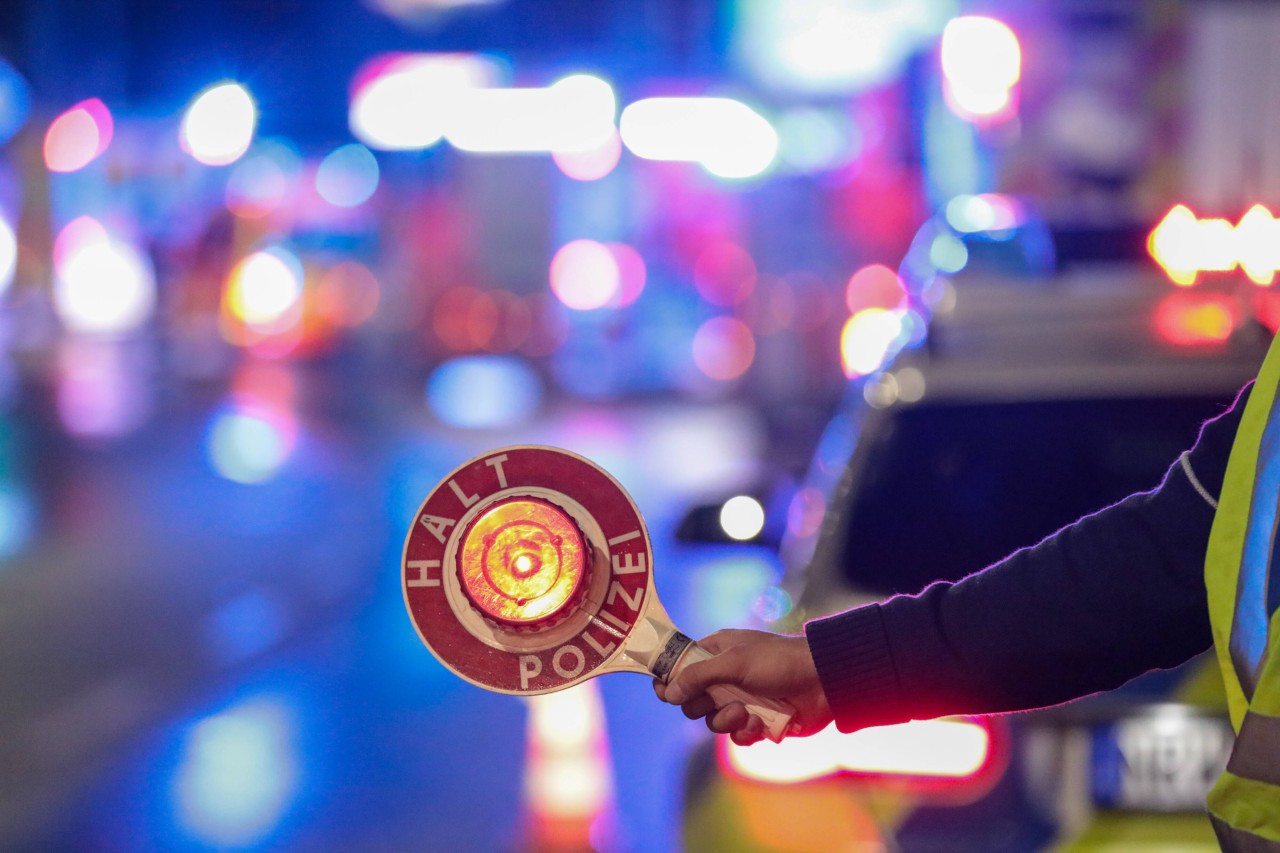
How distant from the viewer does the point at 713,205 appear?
94.1ft

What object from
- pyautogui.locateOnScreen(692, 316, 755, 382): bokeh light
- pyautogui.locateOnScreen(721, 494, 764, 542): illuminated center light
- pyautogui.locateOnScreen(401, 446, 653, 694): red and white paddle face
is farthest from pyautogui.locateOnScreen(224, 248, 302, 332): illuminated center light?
pyautogui.locateOnScreen(401, 446, 653, 694): red and white paddle face

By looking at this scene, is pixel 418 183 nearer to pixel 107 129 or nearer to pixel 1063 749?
pixel 107 129

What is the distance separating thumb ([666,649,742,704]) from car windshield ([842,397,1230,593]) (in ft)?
5.33

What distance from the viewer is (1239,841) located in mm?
1701

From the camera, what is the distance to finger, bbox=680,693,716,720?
195 centimetres

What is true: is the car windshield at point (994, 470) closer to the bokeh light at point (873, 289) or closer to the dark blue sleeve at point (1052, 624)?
the dark blue sleeve at point (1052, 624)

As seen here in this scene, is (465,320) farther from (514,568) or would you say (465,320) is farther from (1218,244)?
(514,568)

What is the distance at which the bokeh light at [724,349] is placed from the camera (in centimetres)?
2452

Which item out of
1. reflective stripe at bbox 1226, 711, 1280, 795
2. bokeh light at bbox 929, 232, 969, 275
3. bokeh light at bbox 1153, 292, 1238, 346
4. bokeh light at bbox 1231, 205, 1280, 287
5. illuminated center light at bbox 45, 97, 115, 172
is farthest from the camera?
illuminated center light at bbox 45, 97, 115, 172

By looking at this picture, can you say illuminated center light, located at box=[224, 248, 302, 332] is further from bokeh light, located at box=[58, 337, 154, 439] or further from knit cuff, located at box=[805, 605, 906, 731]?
knit cuff, located at box=[805, 605, 906, 731]

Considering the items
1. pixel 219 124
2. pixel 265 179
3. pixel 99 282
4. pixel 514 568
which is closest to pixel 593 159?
pixel 265 179

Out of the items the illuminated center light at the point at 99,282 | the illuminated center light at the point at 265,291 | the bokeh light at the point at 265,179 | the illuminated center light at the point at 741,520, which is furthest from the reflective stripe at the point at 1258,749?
the illuminated center light at the point at 99,282

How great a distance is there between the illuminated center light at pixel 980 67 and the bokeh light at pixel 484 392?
27.5 ft

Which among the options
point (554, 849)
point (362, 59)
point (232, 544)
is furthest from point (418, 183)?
point (554, 849)
